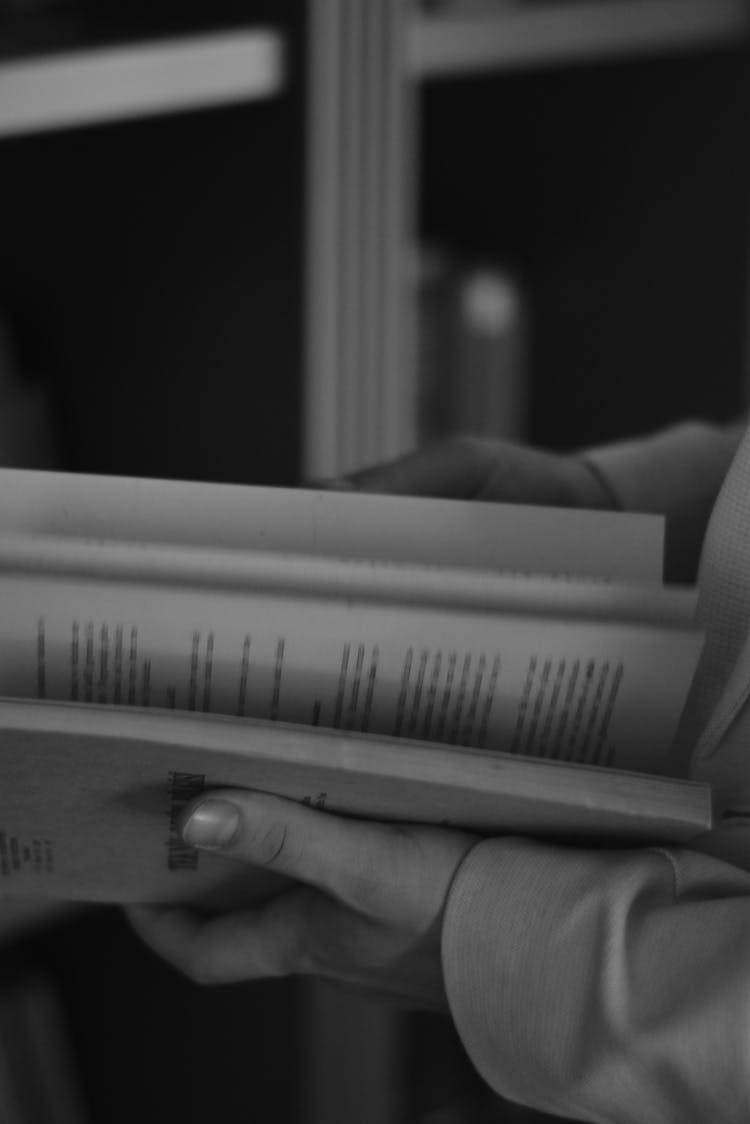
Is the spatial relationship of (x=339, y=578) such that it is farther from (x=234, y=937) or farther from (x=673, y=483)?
(x=673, y=483)

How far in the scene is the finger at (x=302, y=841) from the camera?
1.77ft

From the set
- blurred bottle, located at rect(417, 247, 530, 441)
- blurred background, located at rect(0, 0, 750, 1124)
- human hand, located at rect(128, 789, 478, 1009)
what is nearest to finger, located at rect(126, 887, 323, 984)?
human hand, located at rect(128, 789, 478, 1009)

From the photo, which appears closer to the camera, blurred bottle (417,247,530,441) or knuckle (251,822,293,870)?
knuckle (251,822,293,870)

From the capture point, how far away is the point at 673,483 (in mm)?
780

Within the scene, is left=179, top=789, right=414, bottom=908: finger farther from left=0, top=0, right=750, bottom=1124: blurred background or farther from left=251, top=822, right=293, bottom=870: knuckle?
left=0, top=0, right=750, bottom=1124: blurred background

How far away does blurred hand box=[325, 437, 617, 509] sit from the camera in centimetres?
70

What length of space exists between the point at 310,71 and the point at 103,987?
0.74m

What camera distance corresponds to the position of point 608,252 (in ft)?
4.63

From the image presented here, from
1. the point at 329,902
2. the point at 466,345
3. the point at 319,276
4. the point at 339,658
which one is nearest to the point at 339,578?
the point at 339,658

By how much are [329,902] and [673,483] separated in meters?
0.30

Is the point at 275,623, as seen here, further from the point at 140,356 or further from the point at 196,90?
A: the point at 140,356

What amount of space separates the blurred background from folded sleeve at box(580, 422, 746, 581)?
1.06 feet

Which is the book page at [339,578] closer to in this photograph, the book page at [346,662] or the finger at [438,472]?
the book page at [346,662]

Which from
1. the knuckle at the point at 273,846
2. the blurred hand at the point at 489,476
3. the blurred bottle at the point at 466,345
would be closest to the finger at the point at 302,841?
the knuckle at the point at 273,846
